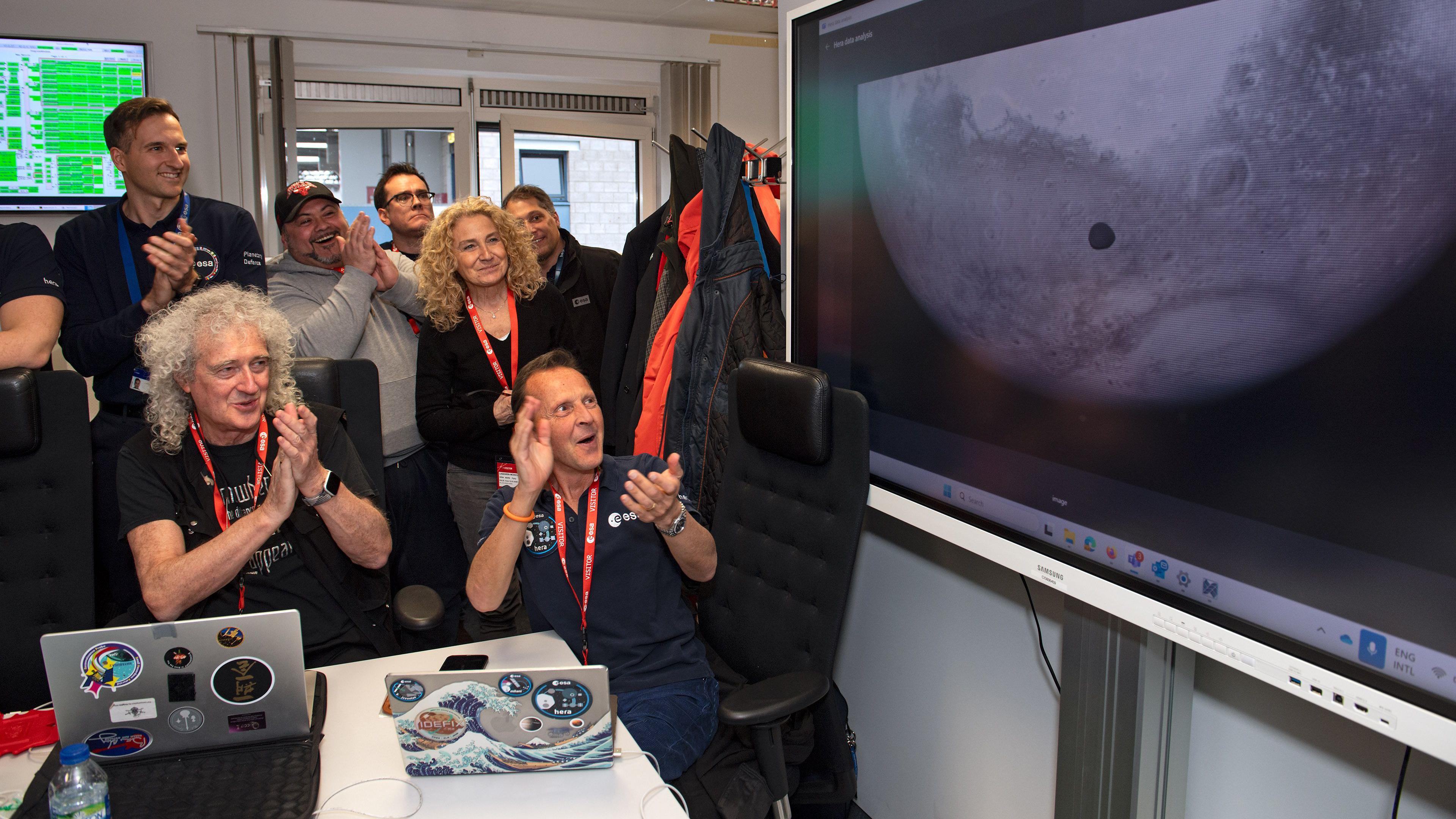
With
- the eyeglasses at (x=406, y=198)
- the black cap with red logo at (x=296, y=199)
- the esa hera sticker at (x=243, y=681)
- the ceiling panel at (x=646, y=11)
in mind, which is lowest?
the esa hera sticker at (x=243, y=681)

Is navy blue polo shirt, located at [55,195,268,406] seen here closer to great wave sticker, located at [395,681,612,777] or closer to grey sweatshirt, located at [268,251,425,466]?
grey sweatshirt, located at [268,251,425,466]

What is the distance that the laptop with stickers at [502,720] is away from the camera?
1.28m

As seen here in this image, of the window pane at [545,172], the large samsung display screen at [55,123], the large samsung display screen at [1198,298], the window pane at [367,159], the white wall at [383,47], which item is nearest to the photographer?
the large samsung display screen at [1198,298]

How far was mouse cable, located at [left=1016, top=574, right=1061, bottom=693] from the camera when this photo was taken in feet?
5.94

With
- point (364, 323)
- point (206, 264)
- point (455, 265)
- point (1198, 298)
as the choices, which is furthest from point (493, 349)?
point (1198, 298)

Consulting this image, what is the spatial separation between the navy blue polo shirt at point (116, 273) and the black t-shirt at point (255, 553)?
28.7 inches

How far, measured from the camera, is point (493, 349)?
2.78 metres

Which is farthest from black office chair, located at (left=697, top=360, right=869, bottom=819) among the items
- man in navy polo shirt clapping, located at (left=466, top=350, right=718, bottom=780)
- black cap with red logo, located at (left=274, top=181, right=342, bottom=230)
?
black cap with red logo, located at (left=274, top=181, right=342, bottom=230)

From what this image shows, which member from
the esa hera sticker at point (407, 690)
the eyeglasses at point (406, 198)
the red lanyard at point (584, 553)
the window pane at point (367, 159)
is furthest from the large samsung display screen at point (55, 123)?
the esa hera sticker at point (407, 690)

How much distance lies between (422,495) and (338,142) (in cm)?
370

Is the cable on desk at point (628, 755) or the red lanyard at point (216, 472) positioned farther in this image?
the red lanyard at point (216, 472)

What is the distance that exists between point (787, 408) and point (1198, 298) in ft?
2.76

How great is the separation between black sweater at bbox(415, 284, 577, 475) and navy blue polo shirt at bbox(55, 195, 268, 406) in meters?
0.54

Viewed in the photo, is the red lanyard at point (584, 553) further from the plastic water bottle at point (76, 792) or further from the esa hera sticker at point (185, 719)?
the plastic water bottle at point (76, 792)
